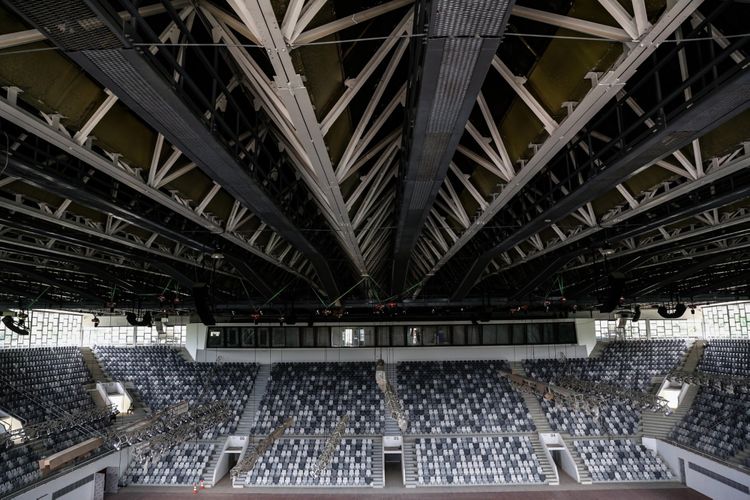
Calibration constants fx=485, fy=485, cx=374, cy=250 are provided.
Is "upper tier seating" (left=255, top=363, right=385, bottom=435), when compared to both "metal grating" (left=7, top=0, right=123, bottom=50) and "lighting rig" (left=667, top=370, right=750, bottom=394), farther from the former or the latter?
"metal grating" (left=7, top=0, right=123, bottom=50)

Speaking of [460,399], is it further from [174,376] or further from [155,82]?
[155,82]

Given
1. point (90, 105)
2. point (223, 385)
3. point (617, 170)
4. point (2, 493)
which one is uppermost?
point (90, 105)

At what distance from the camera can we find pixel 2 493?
16438mm

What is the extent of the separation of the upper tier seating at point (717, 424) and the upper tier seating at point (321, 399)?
15.6 meters

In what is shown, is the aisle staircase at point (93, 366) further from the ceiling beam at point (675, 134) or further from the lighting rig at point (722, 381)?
the lighting rig at point (722, 381)

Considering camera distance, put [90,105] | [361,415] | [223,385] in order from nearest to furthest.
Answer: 1. [90,105]
2. [361,415]
3. [223,385]

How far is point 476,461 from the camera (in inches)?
961

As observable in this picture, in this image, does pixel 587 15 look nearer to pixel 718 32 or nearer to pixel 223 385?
pixel 718 32

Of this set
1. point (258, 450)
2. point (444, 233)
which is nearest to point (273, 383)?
point (258, 450)

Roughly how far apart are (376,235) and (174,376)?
2399 centimetres

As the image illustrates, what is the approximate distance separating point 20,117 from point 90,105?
732 mm

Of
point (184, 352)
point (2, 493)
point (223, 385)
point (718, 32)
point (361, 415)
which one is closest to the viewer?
point (718, 32)

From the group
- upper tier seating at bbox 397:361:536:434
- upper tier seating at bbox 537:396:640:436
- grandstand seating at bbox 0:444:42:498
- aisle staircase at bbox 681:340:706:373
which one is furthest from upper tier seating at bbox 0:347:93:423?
aisle staircase at bbox 681:340:706:373

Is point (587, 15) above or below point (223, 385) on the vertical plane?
above
